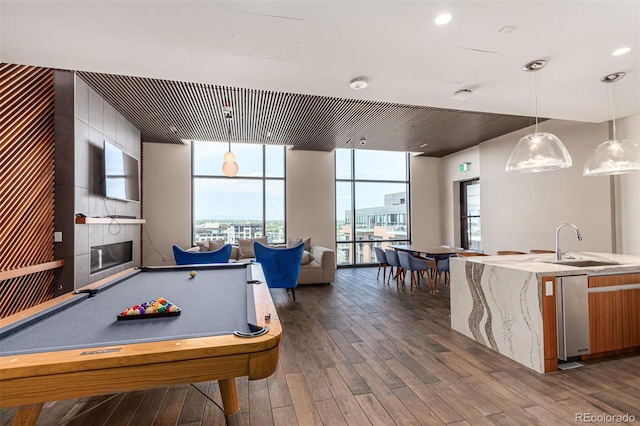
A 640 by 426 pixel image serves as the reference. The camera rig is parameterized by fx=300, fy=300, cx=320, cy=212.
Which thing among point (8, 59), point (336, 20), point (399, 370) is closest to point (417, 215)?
point (399, 370)

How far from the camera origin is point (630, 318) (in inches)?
118

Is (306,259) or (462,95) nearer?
(462,95)

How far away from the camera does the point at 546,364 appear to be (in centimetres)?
264

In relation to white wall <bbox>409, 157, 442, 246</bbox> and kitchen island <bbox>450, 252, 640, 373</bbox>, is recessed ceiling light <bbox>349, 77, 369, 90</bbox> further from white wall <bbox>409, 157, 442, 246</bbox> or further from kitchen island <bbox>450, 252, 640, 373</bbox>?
white wall <bbox>409, 157, 442, 246</bbox>

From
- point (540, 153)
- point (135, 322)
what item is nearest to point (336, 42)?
point (540, 153)

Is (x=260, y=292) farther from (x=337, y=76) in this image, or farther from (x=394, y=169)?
(x=394, y=169)

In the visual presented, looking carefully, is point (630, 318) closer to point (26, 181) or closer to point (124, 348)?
point (124, 348)

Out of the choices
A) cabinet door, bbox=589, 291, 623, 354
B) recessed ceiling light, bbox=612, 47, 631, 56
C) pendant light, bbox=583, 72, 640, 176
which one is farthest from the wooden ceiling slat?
cabinet door, bbox=589, 291, 623, 354

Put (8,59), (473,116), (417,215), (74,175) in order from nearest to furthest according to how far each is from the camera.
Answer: (8,59)
(74,175)
(473,116)
(417,215)

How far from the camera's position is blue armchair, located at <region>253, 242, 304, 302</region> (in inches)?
190

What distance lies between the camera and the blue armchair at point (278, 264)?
15.9 ft

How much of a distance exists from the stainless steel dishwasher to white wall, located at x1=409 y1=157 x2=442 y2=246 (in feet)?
19.5

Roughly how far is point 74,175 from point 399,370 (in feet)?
14.3

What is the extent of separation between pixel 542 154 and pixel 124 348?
12.9 feet
